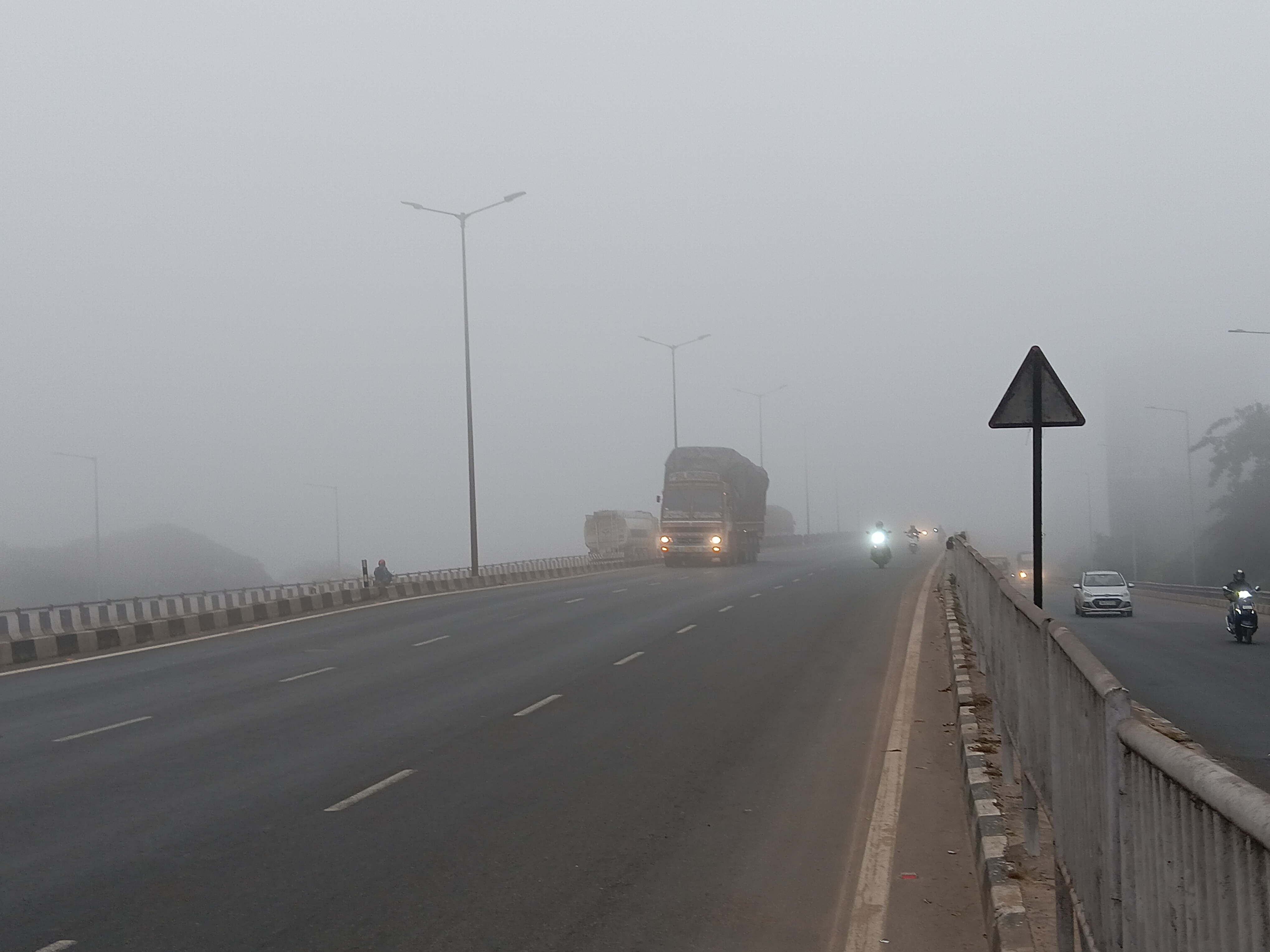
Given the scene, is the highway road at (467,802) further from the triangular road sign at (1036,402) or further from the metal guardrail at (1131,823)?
the triangular road sign at (1036,402)

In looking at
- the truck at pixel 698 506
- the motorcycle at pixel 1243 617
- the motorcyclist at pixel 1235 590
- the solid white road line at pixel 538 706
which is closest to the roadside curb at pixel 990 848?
the solid white road line at pixel 538 706

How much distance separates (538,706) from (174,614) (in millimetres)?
27179

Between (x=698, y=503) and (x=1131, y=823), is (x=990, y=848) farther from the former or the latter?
Answer: (x=698, y=503)

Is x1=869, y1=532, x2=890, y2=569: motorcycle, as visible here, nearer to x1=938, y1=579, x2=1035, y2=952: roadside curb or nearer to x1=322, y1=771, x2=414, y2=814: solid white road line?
x1=938, y1=579, x2=1035, y2=952: roadside curb

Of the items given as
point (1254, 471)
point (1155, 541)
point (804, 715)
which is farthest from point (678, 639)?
point (1155, 541)

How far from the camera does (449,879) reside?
25.2 feet

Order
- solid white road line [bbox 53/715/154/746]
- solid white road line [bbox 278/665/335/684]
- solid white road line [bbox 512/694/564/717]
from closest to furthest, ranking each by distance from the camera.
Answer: solid white road line [bbox 53/715/154/746], solid white road line [bbox 512/694/564/717], solid white road line [bbox 278/665/335/684]

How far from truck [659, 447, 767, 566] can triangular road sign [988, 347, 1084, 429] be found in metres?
43.2

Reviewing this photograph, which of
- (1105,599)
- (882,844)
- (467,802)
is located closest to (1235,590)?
(1105,599)

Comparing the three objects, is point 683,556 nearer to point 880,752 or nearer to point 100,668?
point 100,668

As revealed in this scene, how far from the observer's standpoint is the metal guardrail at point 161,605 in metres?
30.4

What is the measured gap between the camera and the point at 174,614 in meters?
39.2

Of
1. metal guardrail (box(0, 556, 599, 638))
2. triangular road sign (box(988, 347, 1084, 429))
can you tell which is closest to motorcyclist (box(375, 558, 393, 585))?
metal guardrail (box(0, 556, 599, 638))

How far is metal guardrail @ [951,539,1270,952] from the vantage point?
8.67 ft
